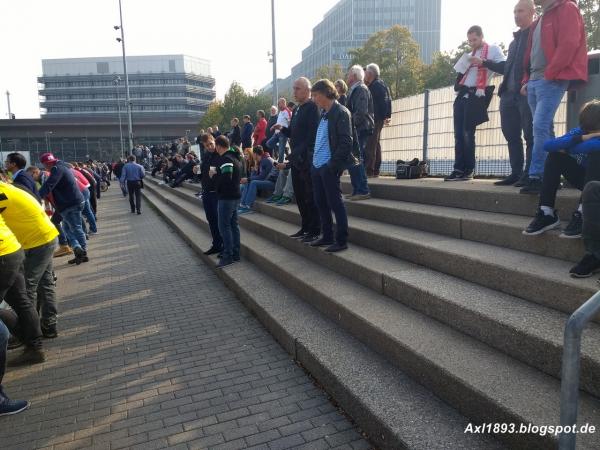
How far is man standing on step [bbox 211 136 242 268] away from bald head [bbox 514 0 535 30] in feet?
13.5

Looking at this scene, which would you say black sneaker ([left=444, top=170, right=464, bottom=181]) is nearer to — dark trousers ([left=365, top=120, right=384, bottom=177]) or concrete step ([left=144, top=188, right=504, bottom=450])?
dark trousers ([left=365, top=120, right=384, bottom=177])

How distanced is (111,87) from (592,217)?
124m

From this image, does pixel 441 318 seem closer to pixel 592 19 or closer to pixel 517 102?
pixel 517 102

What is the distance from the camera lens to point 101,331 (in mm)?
5207

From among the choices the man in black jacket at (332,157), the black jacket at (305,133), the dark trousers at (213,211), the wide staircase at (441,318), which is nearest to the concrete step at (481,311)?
the wide staircase at (441,318)

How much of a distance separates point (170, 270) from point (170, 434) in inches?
197

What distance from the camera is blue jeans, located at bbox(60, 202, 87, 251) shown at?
28.6 ft

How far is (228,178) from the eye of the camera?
6410mm

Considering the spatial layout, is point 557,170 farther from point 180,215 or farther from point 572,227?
point 180,215

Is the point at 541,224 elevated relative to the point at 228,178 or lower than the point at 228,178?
lower

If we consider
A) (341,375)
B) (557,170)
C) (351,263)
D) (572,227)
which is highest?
(557,170)

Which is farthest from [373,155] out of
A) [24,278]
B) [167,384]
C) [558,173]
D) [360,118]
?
[24,278]

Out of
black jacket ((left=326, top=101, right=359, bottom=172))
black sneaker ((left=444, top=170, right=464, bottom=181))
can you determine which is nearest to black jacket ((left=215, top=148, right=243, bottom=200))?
black jacket ((left=326, top=101, right=359, bottom=172))

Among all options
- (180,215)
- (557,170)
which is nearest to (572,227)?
(557,170)
